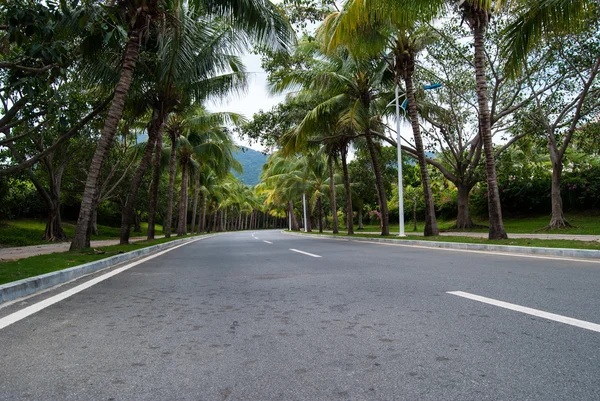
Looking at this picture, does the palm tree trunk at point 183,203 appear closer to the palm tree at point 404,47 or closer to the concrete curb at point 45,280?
the palm tree at point 404,47

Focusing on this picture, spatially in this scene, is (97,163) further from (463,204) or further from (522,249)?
(463,204)

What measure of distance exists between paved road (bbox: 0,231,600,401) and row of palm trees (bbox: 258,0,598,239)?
22.1 ft

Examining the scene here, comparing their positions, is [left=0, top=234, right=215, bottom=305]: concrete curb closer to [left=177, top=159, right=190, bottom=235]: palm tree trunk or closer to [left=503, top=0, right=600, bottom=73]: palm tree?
[left=503, top=0, right=600, bottom=73]: palm tree

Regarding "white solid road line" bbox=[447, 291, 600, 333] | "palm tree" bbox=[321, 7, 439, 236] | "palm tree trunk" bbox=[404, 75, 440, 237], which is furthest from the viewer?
"palm tree trunk" bbox=[404, 75, 440, 237]

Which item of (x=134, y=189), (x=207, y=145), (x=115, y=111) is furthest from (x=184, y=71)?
(x=207, y=145)

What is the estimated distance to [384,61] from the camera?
20109 mm

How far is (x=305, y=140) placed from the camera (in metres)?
21.8

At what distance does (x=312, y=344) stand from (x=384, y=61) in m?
18.6

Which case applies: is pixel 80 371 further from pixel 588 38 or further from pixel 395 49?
pixel 588 38

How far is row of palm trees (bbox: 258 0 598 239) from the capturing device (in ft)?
34.4

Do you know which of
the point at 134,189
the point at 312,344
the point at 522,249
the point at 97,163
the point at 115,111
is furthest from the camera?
the point at 134,189

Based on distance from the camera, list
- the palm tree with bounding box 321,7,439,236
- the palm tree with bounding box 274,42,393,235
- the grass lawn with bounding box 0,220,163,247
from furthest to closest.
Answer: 1. the grass lawn with bounding box 0,220,163,247
2. the palm tree with bounding box 274,42,393,235
3. the palm tree with bounding box 321,7,439,236

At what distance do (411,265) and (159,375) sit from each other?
6062 millimetres

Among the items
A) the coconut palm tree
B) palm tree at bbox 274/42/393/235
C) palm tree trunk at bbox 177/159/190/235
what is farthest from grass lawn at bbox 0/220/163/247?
palm tree at bbox 274/42/393/235
